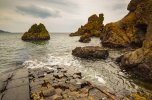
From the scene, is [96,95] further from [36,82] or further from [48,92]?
[36,82]

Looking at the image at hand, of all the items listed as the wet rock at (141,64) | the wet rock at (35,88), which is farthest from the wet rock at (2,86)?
the wet rock at (141,64)

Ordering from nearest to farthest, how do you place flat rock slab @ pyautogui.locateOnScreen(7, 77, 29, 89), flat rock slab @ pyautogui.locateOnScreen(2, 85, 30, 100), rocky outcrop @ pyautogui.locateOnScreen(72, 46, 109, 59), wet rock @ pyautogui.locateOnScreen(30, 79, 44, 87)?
flat rock slab @ pyautogui.locateOnScreen(2, 85, 30, 100) → wet rock @ pyautogui.locateOnScreen(30, 79, 44, 87) → flat rock slab @ pyautogui.locateOnScreen(7, 77, 29, 89) → rocky outcrop @ pyautogui.locateOnScreen(72, 46, 109, 59)

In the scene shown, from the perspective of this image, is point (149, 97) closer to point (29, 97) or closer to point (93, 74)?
point (93, 74)

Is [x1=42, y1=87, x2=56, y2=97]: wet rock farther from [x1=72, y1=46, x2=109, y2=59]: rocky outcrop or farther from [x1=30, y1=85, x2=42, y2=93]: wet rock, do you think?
[x1=72, y1=46, x2=109, y2=59]: rocky outcrop

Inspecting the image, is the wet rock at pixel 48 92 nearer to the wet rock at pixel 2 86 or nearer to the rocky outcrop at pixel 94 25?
the wet rock at pixel 2 86

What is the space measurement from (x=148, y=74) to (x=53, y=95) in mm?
11479

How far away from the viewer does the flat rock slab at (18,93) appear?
1086cm

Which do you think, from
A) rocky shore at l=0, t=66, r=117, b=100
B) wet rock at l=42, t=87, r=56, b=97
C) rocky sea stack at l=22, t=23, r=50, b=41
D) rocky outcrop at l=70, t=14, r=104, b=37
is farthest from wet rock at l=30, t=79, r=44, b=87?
rocky outcrop at l=70, t=14, r=104, b=37

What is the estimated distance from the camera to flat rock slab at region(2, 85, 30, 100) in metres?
10.9

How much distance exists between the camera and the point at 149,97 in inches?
495

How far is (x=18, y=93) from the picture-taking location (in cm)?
1148

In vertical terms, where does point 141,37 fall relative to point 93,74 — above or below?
above

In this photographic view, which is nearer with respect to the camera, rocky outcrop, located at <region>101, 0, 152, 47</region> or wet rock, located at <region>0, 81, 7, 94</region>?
wet rock, located at <region>0, 81, 7, 94</region>

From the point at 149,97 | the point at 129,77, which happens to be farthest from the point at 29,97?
the point at 129,77
